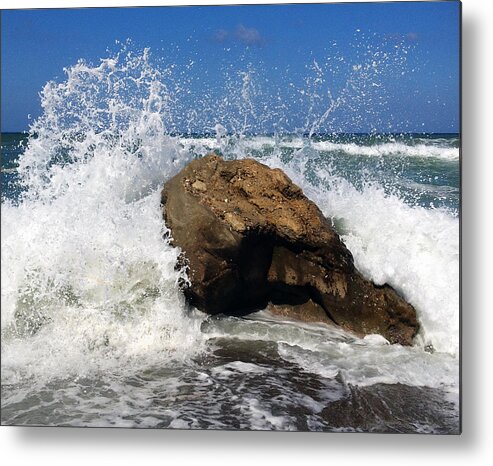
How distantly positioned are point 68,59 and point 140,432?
2.00 m

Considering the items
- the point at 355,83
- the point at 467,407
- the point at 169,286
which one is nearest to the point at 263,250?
the point at 169,286

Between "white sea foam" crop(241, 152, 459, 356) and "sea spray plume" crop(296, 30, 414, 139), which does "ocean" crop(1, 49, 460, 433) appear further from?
"sea spray plume" crop(296, 30, 414, 139)

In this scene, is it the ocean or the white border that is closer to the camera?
the white border

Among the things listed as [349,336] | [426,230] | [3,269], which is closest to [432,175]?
[426,230]

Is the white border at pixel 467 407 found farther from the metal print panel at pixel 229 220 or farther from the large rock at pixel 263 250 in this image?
the large rock at pixel 263 250

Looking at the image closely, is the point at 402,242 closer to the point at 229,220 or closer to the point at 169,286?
the point at 229,220

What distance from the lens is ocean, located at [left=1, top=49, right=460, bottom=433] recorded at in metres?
3.49

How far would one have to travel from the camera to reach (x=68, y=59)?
3773 millimetres

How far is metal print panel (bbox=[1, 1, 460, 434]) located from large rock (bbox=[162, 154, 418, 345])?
1cm

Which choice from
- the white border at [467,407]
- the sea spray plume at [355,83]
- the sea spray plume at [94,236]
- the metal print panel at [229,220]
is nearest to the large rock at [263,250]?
the metal print panel at [229,220]

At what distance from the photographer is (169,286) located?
4039 mm

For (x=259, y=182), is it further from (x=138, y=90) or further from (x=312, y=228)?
(x=138, y=90)

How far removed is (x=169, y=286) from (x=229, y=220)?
0.52 meters

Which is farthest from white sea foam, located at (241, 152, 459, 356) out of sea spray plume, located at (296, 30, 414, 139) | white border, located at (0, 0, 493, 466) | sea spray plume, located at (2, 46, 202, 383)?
sea spray plume, located at (2, 46, 202, 383)
